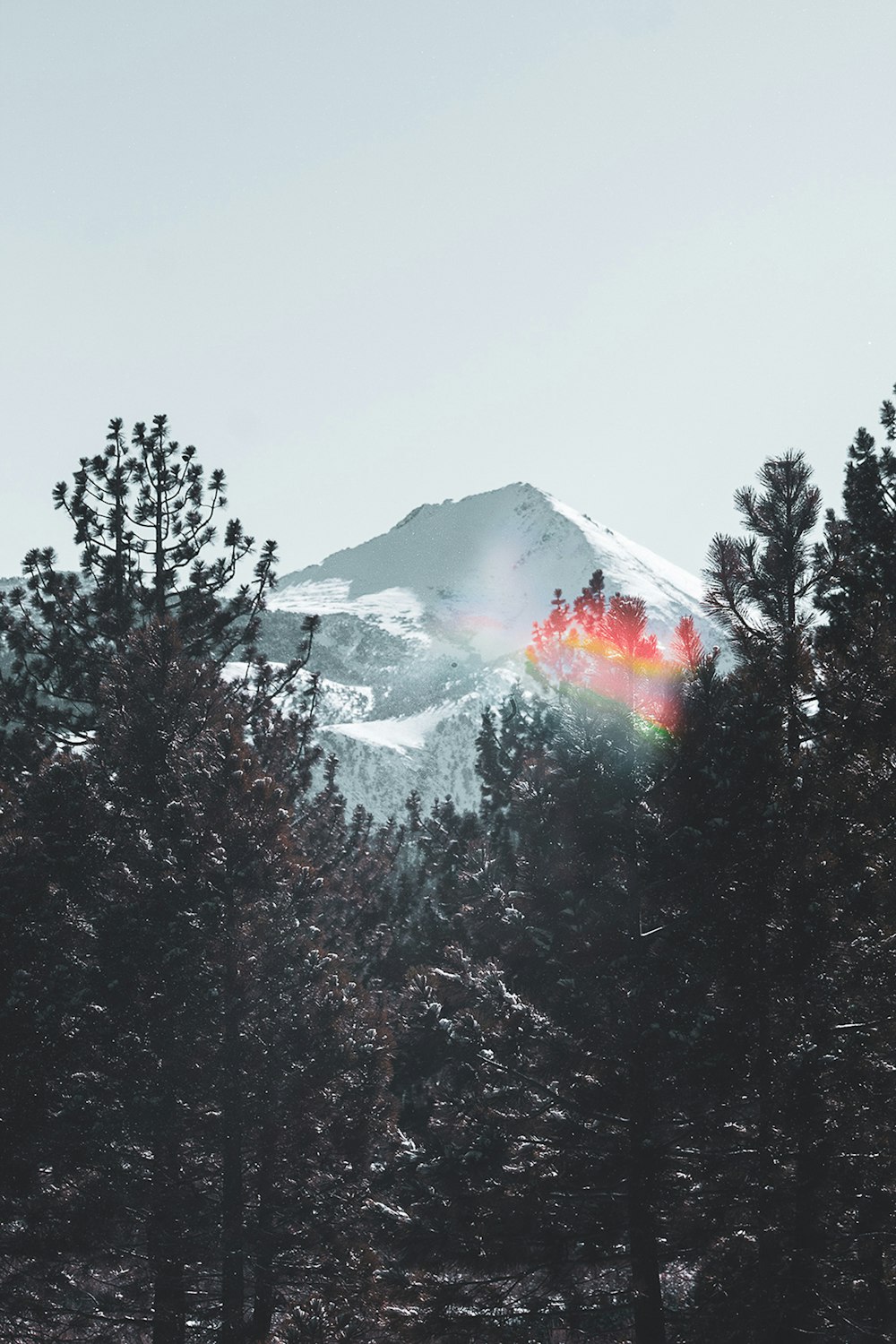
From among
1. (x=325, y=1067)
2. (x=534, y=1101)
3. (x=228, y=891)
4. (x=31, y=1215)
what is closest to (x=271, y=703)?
(x=228, y=891)

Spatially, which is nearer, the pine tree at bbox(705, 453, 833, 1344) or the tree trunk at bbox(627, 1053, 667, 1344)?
the pine tree at bbox(705, 453, 833, 1344)

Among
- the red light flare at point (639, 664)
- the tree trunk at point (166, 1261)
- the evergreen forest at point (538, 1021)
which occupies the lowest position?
the tree trunk at point (166, 1261)

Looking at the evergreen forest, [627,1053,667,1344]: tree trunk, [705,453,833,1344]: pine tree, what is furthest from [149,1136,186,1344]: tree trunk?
[705,453,833,1344]: pine tree

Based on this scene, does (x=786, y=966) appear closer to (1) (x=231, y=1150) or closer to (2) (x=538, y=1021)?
(2) (x=538, y=1021)

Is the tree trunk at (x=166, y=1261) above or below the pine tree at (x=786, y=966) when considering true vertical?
below

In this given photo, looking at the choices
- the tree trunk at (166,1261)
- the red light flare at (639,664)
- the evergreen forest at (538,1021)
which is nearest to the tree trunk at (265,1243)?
the evergreen forest at (538,1021)

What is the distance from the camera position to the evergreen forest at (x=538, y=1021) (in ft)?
32.3

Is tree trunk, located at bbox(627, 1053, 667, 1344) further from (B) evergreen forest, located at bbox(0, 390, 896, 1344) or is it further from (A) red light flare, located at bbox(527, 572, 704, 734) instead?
(A) red light flare, located at bbox(527, 572, 704, 734)

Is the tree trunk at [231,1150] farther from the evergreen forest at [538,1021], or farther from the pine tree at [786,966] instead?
the pine tree at [786,966]

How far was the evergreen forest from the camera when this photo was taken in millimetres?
9859

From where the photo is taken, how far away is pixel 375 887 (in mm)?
30062

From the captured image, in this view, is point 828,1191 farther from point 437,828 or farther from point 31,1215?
point 437,828

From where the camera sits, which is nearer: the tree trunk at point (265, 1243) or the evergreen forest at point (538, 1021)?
the evergreen forest at point (538, 1021)

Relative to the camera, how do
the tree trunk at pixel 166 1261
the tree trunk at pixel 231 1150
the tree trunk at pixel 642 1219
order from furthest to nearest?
1. the tree trunk at pixel 166 1261
2. the tree trunk at pixel 231 1150
3. the tree trunk at pixel 642 1219
